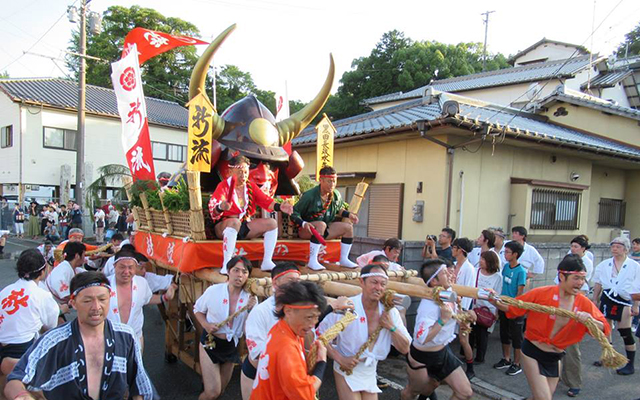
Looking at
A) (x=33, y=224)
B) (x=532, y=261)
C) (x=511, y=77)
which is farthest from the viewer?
(x=511, y=77)

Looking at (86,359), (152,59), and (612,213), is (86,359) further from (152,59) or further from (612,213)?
(152,59)

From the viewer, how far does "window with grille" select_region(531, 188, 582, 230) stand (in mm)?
9938

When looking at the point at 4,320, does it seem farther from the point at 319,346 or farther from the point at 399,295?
the point at 399,295

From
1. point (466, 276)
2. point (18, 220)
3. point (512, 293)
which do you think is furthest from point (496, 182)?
point (18, 220)

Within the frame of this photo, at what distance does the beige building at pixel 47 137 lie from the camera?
64.2 ft

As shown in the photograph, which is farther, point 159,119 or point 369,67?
point 369,67

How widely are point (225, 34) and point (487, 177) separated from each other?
648 cm

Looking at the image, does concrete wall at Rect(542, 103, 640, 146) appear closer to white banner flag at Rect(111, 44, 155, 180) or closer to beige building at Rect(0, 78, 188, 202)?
white banner flag at Rect(111, 44, 155, 180)

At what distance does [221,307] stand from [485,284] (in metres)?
3.69

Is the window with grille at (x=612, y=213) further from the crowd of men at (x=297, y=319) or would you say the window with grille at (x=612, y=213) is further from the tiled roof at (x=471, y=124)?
the crowd of men at (x=297, y=319)

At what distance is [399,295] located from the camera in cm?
362

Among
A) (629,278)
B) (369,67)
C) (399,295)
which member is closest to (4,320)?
(399,295)

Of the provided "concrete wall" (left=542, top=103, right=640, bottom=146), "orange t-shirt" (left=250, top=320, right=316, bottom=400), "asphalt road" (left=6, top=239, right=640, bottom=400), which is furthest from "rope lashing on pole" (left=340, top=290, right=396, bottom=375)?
"concrete wall" (left=542, top=103, right=640, bottom=146)

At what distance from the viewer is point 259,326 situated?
3496 millimetres
